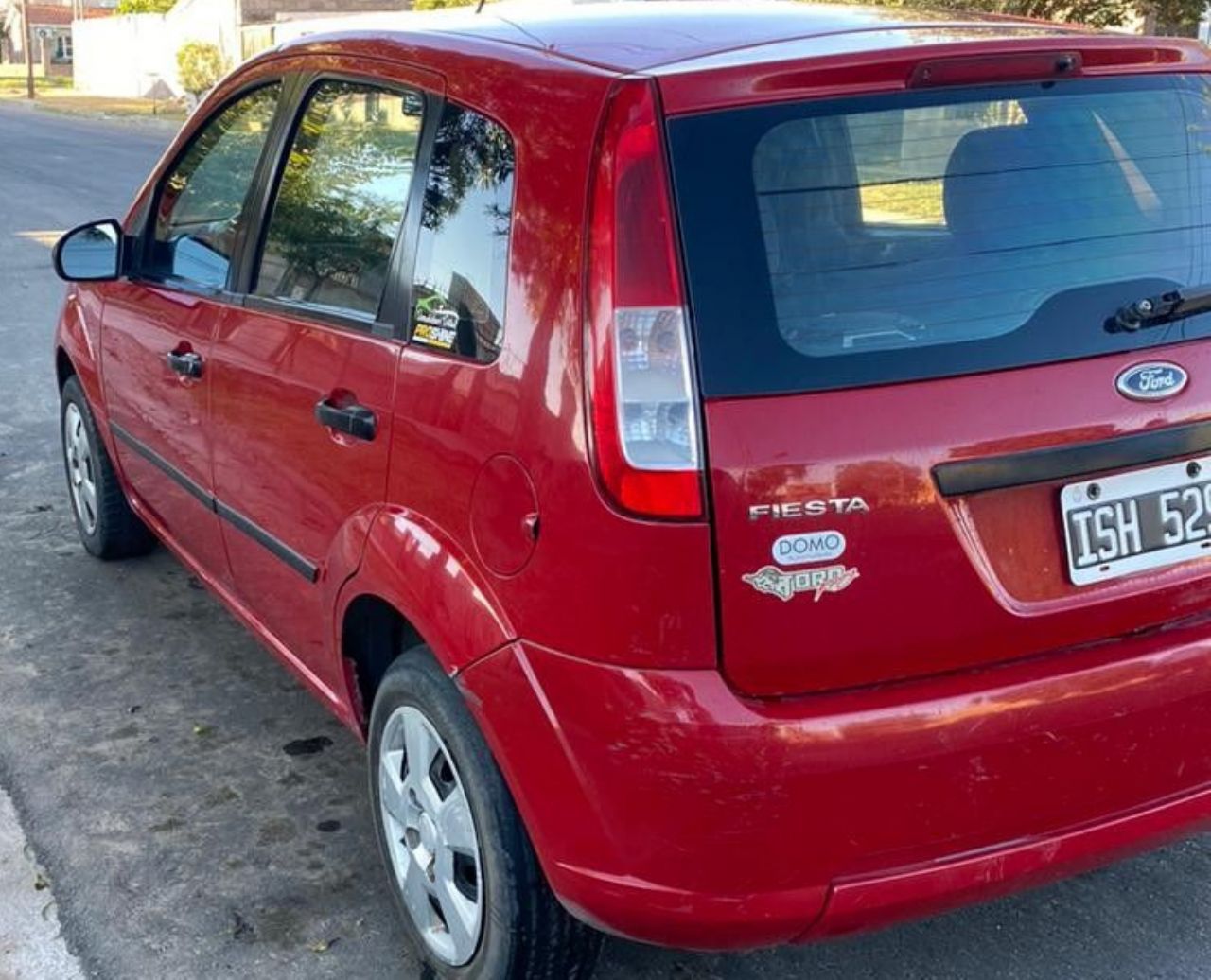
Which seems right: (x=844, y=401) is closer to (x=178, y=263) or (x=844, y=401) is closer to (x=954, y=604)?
(x=954, y=604)

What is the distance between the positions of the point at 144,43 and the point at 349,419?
50.6 m

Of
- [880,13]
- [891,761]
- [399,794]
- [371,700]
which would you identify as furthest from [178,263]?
[891,761]

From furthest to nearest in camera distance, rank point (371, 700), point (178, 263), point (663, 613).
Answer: point (178, 263), point (371, 700), point (663, 613)

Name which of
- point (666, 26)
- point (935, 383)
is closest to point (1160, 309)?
point (935, 383)

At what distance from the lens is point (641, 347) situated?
7.11 feet

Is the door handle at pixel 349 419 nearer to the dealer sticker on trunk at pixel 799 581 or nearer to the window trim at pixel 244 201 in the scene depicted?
the window trim at pixel 244 201

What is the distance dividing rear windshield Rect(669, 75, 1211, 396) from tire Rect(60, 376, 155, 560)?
320 cm

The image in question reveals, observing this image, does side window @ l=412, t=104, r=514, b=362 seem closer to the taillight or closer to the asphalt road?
the taillight

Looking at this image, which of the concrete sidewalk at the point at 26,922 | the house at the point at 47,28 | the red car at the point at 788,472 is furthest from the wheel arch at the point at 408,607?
the house at the point at 47,28

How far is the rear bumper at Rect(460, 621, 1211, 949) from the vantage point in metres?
2.14

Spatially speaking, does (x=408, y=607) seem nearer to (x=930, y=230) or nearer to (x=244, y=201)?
(x=930, y=230)

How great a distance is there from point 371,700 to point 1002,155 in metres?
1.73

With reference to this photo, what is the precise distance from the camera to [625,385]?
2.17 m

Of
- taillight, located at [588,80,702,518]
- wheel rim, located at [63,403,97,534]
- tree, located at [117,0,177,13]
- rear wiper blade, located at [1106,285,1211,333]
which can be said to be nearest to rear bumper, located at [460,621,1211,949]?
taillight, located at [588,80,702,518]
